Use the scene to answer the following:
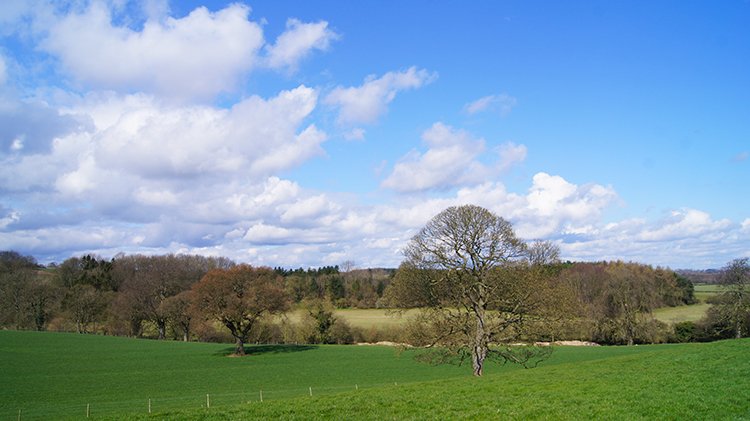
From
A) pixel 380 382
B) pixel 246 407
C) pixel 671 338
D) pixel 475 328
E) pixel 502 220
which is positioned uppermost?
pixel 502 220

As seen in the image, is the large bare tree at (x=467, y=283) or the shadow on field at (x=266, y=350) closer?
the large bare tree at (x=467, y=283)

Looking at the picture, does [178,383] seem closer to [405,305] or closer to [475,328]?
[405,305]

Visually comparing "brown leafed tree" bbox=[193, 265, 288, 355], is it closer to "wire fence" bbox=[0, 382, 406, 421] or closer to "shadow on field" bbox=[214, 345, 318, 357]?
"shadow on field" bbox=[214, 345, 318, 357]

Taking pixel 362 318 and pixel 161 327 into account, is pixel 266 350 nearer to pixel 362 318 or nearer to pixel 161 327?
pixel 161 327

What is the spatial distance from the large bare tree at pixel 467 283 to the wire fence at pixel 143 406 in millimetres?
9320

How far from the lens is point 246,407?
17.2 m

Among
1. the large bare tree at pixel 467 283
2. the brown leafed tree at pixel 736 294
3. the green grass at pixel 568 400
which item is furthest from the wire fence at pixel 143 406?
the brown leafed tree at pixel 736 294

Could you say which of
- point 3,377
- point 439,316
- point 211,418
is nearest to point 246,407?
point 211,418

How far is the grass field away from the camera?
25770 millimetres

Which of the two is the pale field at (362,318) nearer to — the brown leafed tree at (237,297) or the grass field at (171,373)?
the grass field at (171,373)

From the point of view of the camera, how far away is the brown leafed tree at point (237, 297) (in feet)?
154

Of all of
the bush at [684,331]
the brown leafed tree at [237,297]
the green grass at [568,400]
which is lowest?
the bush at [684,331]

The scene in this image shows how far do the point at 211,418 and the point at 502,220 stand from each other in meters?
18.7

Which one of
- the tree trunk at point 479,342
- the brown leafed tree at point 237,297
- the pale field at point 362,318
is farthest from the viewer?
the pale field at point 362,318
